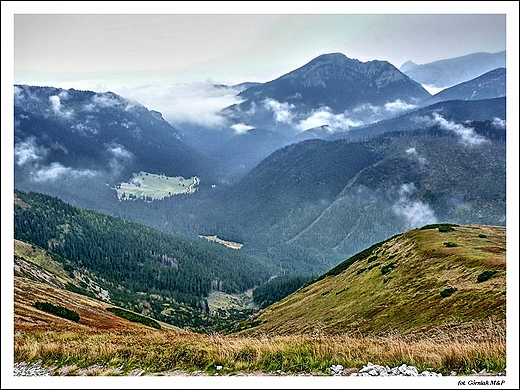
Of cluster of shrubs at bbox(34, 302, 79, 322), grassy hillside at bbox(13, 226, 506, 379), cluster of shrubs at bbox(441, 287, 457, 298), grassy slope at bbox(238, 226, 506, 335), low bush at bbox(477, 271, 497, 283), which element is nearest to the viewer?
grassy hillside at bbox(13, 226, 506, 379)

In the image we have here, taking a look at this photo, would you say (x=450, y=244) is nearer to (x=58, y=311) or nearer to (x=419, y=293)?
(x=419, y=293)

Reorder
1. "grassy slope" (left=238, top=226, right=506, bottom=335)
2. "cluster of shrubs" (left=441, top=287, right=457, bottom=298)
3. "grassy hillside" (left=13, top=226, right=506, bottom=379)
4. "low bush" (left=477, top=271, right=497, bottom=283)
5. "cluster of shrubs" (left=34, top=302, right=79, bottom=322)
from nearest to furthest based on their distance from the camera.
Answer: "grassy hillside" (left=13, top=226, right=506, bottom=379) → "grassy slope" (left=238, top=226, right=506, bottom=335) → "low bush" (left=477, top=271, right=497, bottom=283) → "cluster of shrubs" (left=441, top=287, right=457, bottom=298) → "cluster of shrubs" (left=34, top=302, right=79, bottom=322)


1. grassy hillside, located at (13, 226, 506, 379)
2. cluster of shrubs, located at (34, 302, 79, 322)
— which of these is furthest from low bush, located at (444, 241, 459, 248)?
cluster of shrubs, located at (34, 302, 79, 322)

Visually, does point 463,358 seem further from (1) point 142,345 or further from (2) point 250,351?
(1) point 142,345

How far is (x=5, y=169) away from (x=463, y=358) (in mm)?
18835

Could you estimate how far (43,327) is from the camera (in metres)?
22.1

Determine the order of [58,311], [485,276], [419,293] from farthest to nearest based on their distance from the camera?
[58,311], [419,293], [485,276]

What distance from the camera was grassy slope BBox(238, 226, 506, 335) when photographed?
74.7 feet

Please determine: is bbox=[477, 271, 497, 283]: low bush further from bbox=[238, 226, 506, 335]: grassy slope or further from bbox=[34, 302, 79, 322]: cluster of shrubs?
bbox=[34, 302, 79, 322]: cluster of shrubs

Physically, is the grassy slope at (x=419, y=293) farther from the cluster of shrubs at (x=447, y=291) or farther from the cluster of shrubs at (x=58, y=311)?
the cluster of shrubs at (x=58, y=311)

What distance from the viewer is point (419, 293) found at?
30266mm

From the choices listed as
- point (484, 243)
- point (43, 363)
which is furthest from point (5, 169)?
point (484, 243)

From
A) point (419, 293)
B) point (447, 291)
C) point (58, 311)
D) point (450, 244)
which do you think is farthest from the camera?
point (450, 244)

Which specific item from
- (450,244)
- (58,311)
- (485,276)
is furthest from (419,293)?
(58,311)
